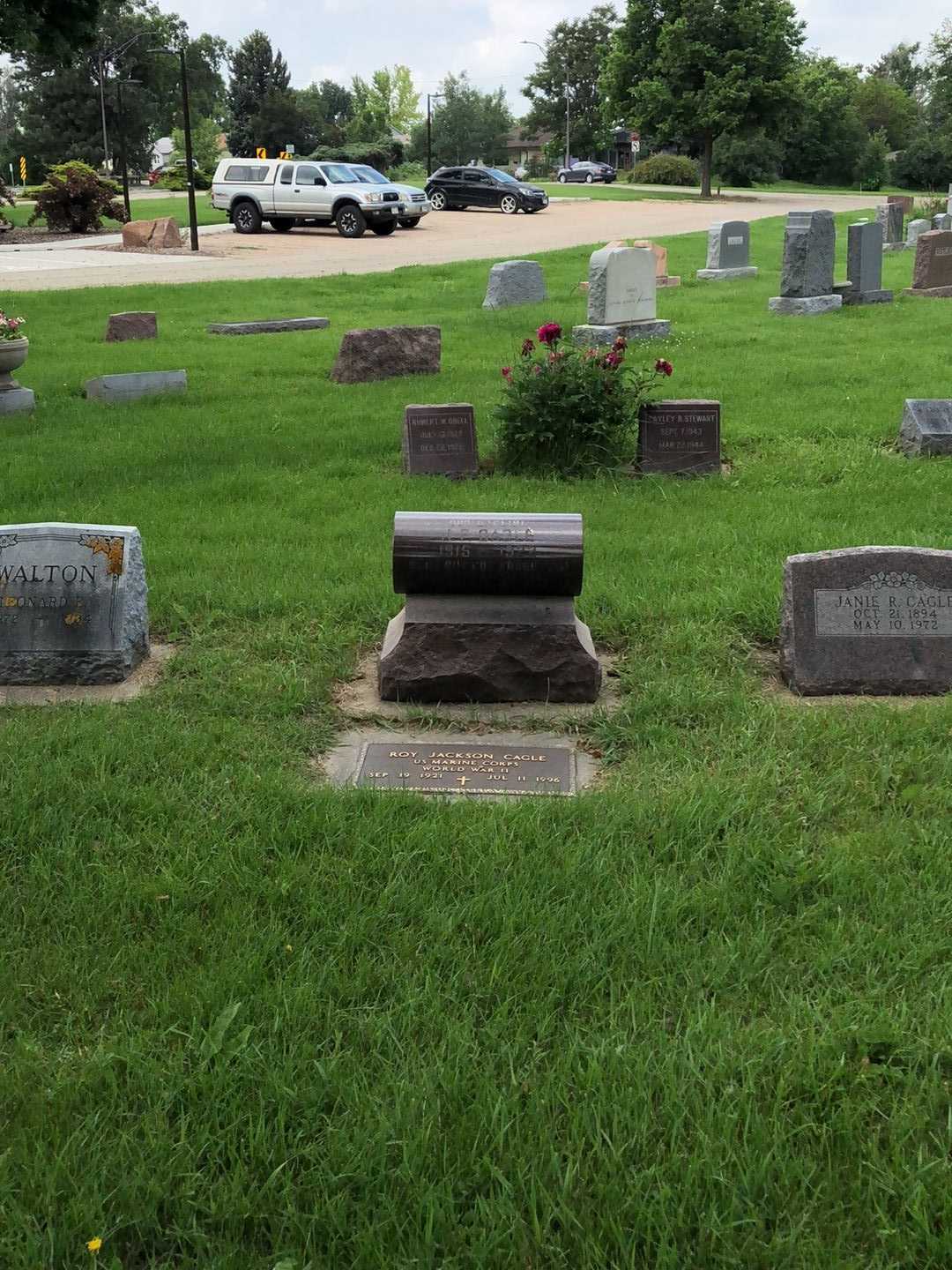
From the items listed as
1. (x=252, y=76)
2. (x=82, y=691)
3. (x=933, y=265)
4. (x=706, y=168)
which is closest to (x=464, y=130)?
(x=252, y=76)

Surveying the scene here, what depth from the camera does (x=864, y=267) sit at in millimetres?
17969

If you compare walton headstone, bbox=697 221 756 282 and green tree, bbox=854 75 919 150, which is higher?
green tree, bbox=854 75 919 150

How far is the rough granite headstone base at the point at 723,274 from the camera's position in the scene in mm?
21422

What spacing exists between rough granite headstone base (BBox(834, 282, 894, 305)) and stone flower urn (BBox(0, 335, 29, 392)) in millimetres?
11587

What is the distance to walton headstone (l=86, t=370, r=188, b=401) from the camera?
38.7ft

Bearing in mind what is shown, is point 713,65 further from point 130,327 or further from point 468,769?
point 468,769

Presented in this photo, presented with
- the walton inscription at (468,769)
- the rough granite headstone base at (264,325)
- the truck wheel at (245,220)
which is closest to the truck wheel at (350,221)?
the truck wheel at (245,220)

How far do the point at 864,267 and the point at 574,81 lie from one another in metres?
85.7

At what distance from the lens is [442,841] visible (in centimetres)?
392

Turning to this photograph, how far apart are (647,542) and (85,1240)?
16.9ft

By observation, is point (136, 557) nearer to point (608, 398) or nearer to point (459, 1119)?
point (459, 1119)

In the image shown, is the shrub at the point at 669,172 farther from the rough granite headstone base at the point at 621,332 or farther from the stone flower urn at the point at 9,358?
the stone flower urn at the point at 9,358

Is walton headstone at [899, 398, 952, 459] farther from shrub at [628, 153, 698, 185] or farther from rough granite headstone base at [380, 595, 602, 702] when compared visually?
shrub at [628, 153, 698, 185]

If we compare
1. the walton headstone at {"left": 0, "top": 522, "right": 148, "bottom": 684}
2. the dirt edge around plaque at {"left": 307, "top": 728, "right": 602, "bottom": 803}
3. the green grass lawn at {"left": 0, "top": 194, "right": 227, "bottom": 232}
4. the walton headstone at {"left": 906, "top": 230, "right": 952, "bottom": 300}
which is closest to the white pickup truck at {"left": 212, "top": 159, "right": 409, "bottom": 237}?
the green grass lawn at {"left": 0, "top": 194, "right": 227, "bottom": 232}
